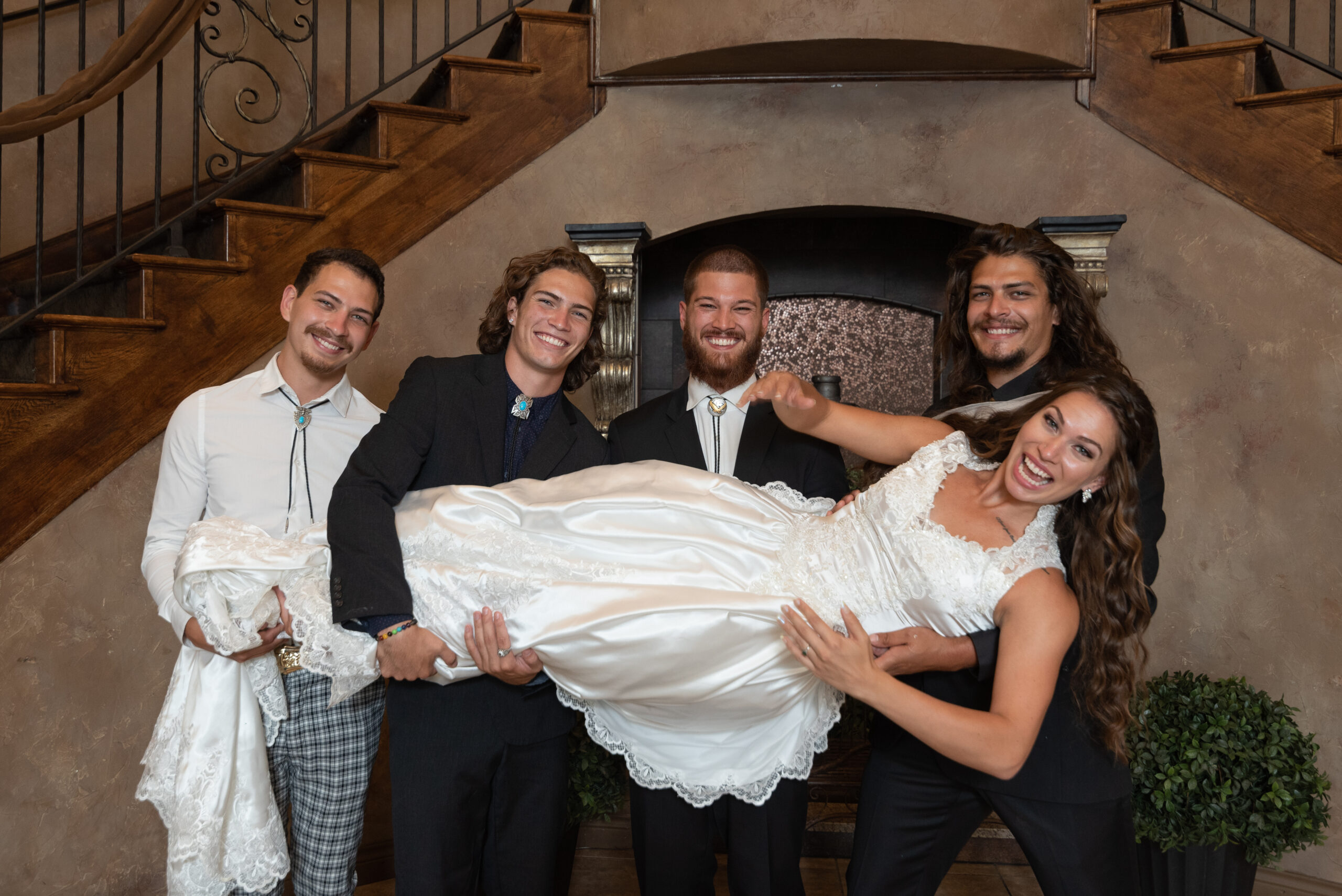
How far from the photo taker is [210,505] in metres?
1.99

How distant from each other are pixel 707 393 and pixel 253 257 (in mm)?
1646

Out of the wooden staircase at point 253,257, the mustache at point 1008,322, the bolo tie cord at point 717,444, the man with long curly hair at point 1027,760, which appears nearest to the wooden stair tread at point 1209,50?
the man with long curly hair at point 1027,760

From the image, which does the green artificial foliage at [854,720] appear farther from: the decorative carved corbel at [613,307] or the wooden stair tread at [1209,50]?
the wooden stair tread at [1209,50]

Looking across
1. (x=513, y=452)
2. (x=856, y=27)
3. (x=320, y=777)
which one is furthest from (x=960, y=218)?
(x=320, y=777)

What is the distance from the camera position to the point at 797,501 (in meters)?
1.98

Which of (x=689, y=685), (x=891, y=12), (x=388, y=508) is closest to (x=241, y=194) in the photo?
(x=388, y=508)

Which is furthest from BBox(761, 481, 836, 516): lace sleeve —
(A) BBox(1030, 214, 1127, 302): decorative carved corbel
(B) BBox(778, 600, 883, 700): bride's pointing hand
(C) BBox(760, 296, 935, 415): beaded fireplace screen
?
(C) BBox(760, 296, 935, 415): beaded fireplace screen

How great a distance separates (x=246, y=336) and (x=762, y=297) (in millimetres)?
1700

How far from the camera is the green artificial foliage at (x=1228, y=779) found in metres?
2.35

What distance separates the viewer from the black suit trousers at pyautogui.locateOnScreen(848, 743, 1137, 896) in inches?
69.9

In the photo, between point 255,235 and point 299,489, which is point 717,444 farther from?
point 255,235

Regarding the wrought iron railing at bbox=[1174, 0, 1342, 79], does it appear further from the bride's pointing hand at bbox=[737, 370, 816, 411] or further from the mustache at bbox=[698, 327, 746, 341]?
the bride's pointing hand at bbox=[737, 370, 816, 411]

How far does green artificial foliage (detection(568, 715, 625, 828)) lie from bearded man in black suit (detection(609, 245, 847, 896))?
241 mm

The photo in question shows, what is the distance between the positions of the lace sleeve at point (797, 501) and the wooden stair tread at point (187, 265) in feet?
6.29
